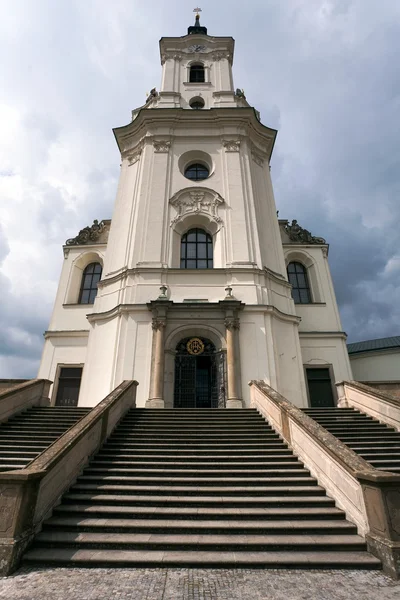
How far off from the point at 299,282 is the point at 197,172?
919cm

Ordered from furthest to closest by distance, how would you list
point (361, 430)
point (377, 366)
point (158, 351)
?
point (377, 366) < point (158, 351) < point (361, 430)

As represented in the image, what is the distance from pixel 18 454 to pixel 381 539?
23.4ft

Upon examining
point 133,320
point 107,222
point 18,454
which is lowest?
point 18,454

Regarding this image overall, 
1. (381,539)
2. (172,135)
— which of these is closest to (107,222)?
(172,135)

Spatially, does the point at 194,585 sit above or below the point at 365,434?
below

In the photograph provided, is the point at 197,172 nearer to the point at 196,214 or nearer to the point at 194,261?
the point at 196,214

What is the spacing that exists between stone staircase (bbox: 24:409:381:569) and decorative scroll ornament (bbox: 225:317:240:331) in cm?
660

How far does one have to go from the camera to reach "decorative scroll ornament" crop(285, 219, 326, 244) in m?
21.9

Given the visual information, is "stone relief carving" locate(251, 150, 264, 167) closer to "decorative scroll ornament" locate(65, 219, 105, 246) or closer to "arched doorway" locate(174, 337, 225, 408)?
"decorative scroll ornament" locate(65, 219, 105, 246)

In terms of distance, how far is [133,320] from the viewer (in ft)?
50.3

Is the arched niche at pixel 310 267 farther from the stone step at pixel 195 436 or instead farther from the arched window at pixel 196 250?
the stone step at pixel 195 436

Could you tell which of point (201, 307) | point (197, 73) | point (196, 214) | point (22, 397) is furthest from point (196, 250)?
point (197, 73)

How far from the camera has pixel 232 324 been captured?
15.0 meters

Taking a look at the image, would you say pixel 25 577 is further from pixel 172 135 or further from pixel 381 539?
pixel 172 135
